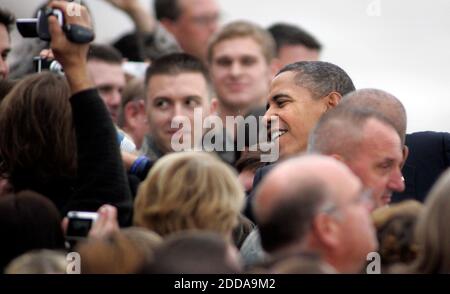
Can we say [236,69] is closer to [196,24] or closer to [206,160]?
[196,24]

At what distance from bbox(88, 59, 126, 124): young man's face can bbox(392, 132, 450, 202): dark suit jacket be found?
217 centimetres

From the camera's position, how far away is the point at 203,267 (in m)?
3.65

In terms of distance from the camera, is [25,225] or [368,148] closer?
[25,225]

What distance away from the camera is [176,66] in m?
6.68

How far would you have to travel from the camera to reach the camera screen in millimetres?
4703

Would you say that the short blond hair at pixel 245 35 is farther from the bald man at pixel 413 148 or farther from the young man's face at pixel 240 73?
the bald man at pixel 413 148

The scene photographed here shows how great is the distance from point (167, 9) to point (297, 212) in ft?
10.3

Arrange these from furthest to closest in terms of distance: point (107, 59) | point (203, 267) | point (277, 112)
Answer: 1. point (107, 59)
2. point (277, 112)
3. point (203, 267)

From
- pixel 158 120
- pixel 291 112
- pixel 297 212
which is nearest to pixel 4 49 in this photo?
pixel 158 120

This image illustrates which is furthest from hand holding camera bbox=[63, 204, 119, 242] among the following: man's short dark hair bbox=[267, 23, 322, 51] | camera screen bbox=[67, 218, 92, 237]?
man's short dark hair bbox=[267, 23, 322, 51]

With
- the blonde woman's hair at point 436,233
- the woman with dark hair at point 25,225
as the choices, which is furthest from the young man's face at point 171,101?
the blonde woman's hair at point 436,233
